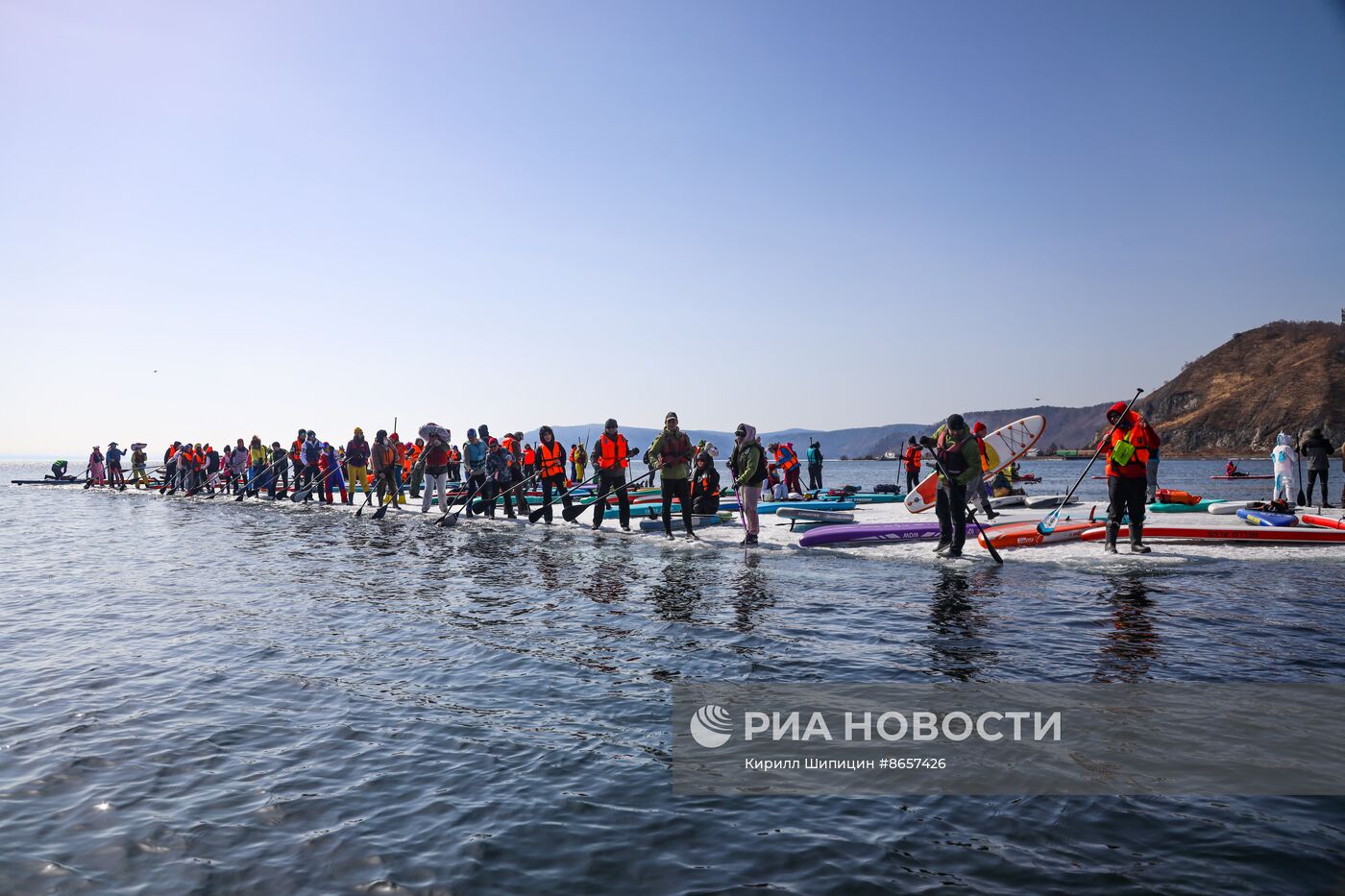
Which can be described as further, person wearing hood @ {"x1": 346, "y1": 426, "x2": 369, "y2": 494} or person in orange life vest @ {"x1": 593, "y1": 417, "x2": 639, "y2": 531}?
person wearing hood @ {"x1": 346, "y1": 426, "x2": 369, "y2": 494}

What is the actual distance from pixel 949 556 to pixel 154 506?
34.4 metres

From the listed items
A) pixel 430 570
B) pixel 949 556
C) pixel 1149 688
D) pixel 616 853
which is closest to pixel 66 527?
pixel 430 570

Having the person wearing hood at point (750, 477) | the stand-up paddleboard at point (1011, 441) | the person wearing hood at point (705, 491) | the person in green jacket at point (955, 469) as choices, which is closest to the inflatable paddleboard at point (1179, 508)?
the stand-up paddleboard at point (1011, 441)

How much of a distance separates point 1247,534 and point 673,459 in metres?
10.5

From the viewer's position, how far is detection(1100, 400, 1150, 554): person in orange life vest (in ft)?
40.2

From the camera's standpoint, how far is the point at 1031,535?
569 inches

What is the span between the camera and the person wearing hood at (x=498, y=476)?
22906mm

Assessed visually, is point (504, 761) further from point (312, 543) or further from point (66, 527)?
point (66, 527)

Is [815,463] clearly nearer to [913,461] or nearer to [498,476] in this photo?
Result: [913,461]

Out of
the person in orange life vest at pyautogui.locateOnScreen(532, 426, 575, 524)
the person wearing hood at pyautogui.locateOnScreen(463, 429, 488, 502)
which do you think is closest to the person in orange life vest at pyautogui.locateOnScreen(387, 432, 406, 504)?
the person wearing hood at pyautogui.locateOnScreen(463, 429, 488, 502)

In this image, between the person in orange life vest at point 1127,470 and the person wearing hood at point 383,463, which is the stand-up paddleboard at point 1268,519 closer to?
the person in orange life vest at point 1127,470

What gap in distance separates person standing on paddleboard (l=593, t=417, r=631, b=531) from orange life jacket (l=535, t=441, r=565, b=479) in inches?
91.3

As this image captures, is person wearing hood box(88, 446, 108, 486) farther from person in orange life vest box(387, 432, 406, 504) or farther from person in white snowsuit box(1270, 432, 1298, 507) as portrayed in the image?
person in white snowsuit box(1270, 432, 1298, 507)

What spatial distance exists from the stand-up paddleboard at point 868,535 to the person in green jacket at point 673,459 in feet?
8.89
